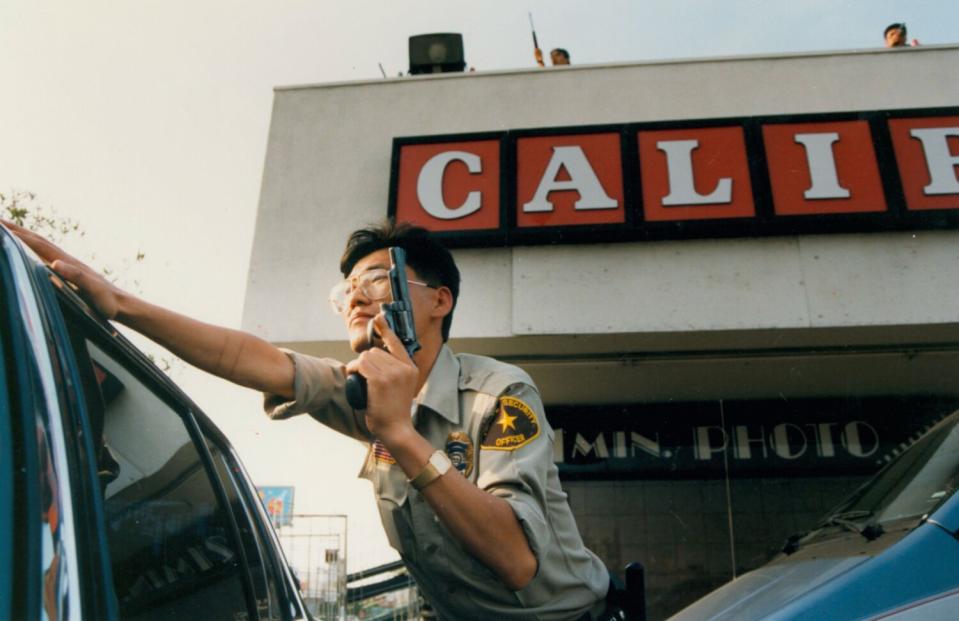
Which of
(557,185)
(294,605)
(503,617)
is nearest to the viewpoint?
(294,605)

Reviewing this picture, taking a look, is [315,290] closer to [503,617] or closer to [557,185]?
[557,185]

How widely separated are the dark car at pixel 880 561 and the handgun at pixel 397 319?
38.5 inches

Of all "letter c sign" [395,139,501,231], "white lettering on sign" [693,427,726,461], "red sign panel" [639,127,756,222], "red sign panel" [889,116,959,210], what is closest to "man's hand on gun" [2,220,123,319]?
"letter c sign" [395,139,501,231]

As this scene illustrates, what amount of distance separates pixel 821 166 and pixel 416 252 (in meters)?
3.99

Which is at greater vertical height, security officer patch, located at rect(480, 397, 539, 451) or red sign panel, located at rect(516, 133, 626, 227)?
red sign panel, located at rect(516, 133, 626, 227)

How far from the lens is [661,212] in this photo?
528 centimetres

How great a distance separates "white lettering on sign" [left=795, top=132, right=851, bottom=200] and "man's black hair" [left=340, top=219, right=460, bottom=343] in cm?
376

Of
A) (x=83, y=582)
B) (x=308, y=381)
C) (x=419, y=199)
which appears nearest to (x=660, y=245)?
(x=419, y=199)

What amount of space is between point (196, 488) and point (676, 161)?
14.8 feet

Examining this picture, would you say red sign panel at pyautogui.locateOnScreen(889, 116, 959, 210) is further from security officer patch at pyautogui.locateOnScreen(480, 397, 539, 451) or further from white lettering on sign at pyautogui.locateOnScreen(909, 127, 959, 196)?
security officer patch at pyautogui.locateOnScreen(480, 397, 539, 451)

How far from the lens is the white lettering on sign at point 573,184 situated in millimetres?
5359

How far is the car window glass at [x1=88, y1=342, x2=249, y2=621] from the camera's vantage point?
105 centimetres

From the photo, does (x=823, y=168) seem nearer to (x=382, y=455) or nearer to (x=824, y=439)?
(x=824, y=439)

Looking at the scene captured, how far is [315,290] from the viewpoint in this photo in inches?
217
